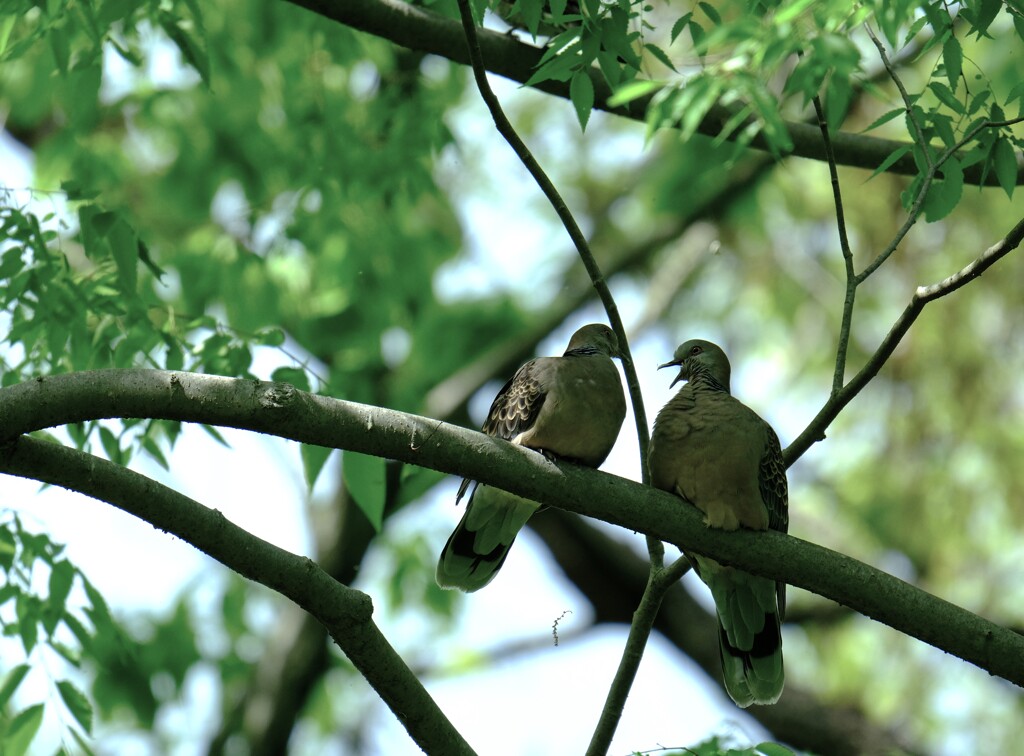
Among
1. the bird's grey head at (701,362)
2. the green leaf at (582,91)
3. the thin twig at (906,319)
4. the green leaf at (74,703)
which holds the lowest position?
the green leaf at (74,703)

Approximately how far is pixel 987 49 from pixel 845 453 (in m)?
3.20

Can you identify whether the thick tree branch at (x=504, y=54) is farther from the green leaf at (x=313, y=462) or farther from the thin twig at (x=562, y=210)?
the green leaf at (x=313, y=462)

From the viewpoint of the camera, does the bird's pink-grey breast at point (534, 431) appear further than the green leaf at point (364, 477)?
Yes

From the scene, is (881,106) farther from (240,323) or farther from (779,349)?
(240,323)

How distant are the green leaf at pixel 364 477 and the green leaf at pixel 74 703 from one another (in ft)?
4.03

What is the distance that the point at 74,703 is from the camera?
4.16 metres

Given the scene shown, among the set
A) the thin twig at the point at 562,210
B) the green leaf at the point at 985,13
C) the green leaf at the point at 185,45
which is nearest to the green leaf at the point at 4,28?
the green leaf at the point at 185,45

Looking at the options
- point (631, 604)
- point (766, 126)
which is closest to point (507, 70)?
point (766, 126)

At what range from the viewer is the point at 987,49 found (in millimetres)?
8117

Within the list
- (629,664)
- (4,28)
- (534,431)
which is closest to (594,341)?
(534,431)

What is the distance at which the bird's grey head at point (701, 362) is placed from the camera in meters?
5.19

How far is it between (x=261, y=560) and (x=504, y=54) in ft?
7.88

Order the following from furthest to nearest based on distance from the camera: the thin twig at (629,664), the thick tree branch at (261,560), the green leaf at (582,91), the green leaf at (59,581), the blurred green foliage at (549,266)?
the blurred green foliage at (549,266) → the green leaf at (59,581) → the thin twig at (629,664) → the green leaf at (582,91) → the thick tree branch at (261,560)

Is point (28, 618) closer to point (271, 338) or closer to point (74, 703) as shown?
point (74, 703)
